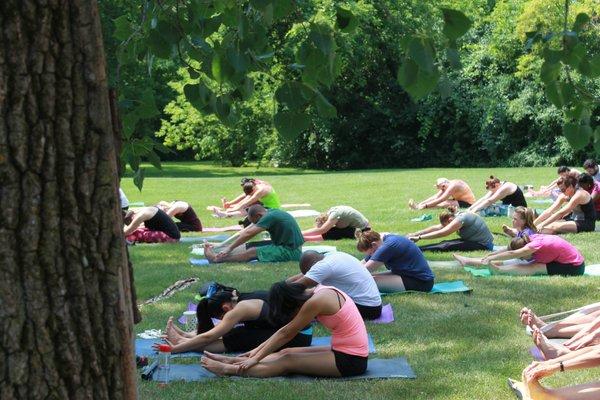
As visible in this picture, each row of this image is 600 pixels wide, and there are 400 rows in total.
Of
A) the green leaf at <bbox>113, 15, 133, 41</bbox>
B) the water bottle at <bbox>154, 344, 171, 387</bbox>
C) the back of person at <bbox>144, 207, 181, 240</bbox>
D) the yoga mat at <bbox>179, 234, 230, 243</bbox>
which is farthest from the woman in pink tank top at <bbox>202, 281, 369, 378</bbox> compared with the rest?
the yoga mat at <bbox>179, 234, 230, 243</bbox>

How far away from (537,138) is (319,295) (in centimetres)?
2697

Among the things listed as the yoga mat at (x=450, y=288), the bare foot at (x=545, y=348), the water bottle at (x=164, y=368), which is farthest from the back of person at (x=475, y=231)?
the water bottle at (x=164, y=368)

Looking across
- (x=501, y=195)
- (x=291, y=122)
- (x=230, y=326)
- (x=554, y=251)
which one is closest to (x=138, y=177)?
(x=291, y=122)

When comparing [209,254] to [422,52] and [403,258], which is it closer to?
[403,258]

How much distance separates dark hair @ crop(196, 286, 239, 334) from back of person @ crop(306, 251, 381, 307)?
2.15ft

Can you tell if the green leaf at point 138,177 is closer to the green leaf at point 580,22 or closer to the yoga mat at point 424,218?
the green leaf at point 580,22

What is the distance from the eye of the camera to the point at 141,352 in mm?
7277

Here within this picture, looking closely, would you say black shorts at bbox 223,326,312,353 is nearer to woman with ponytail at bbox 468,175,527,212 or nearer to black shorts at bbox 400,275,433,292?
black shorts at bbox 400,275,433,292

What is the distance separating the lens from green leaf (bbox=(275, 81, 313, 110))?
134 inches

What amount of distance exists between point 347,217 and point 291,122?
405 inches

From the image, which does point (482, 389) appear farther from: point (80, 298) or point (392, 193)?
point (392, 193)

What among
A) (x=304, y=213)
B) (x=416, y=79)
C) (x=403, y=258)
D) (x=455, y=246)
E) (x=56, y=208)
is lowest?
(x=304, y=213)

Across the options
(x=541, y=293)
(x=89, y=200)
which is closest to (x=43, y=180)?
(x=89, y=200)

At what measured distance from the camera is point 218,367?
21.8ft
